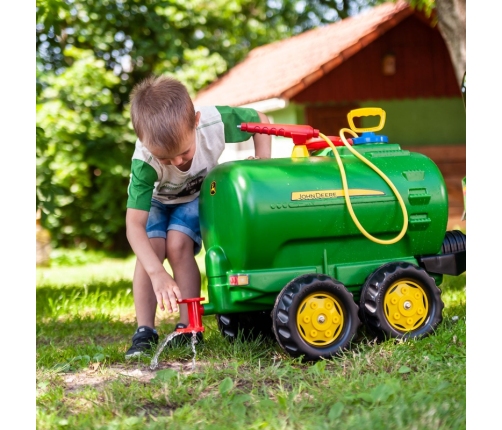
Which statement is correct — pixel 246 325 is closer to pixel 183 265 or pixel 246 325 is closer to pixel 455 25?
pixel 183 265

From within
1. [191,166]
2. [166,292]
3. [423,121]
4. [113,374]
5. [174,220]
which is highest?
[423,121]

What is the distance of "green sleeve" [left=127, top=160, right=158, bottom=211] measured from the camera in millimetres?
3080

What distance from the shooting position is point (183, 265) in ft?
10.7

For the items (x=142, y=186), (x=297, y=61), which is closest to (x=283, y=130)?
(x=142, y=186)

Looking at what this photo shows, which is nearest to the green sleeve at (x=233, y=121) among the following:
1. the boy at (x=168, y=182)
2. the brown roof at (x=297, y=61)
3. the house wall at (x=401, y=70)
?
the boy at (x=168, y=182)

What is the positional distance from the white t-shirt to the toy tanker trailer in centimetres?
16

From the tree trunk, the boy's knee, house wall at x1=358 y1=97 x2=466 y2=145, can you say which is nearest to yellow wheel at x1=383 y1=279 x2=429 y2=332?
the boy's knee

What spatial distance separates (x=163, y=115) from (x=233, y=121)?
556 mm

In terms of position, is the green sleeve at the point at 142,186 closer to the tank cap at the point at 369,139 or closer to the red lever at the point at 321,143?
the red lever at the point at 321,143
